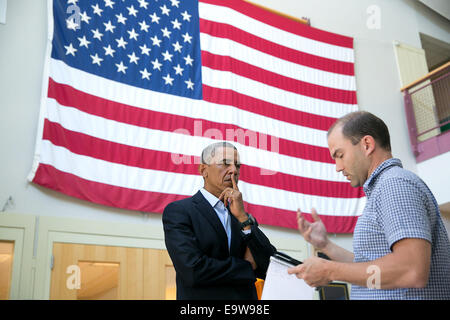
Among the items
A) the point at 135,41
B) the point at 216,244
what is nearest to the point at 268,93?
the point at 135,41

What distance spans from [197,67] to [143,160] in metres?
1.46

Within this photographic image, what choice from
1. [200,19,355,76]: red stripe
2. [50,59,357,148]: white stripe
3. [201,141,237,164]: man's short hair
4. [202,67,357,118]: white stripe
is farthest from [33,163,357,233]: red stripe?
[201,141,237,164]: man's short hair

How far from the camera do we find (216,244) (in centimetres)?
195

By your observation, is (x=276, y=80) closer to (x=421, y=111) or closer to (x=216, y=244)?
(x=421, y=111)

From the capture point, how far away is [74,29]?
4812 millimetres

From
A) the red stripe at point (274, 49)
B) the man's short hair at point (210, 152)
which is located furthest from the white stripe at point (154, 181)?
the man's short hair at point (210, 152)

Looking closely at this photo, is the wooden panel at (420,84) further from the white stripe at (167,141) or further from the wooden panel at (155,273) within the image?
the wooden panel at (155,273)

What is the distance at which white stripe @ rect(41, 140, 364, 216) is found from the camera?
14.4 ft

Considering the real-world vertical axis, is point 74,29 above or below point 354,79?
below

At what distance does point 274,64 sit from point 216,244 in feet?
15.5

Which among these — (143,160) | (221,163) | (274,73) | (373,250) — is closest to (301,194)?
(274,73)

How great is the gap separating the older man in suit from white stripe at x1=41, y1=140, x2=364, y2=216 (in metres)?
2.53
